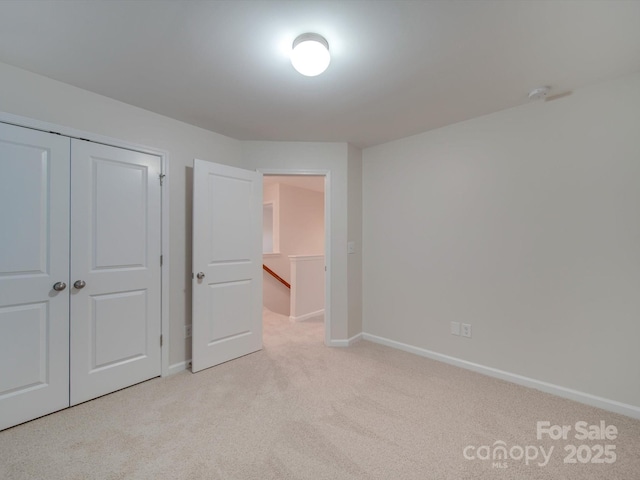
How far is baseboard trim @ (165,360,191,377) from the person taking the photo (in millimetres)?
2550

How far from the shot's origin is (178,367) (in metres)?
2.61

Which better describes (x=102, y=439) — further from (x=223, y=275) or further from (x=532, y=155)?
(x=532, y=155)

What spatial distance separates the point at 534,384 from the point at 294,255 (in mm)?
3686

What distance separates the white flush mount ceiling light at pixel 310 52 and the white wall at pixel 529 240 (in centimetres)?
173


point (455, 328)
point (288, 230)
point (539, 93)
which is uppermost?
point (539, 93)

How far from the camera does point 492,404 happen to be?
2049mm

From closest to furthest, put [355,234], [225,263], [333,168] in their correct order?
[225,263]
[333,168]
[355,234]

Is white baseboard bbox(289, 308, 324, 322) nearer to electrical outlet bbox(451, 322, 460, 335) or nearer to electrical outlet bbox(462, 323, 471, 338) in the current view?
electrical outlet bbox(451, 322, 460, 335)

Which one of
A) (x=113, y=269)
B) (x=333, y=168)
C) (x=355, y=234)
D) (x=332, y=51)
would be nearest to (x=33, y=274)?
(x=113, y=269)

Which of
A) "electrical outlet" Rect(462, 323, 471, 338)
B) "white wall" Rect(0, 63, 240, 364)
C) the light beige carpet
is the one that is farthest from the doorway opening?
"electrical outlet" Rect(462, 323, 471, 338)

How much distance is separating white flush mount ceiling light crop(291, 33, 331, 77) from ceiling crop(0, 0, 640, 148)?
4cm

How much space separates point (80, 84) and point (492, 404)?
12.5ft

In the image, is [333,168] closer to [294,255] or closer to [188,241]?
[188,241]

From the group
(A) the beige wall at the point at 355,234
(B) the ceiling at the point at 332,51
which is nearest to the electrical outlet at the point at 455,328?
(A) the beige wall at the point at 355,234
